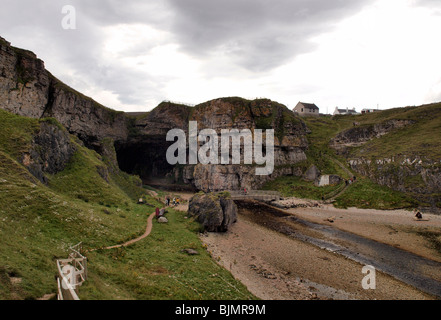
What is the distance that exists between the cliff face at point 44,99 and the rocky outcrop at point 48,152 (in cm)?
1704

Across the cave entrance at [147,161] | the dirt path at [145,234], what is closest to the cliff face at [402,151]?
the dirt path at [145,234]

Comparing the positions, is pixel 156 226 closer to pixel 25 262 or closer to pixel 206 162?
pixel 25 262

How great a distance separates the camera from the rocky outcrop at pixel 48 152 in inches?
961

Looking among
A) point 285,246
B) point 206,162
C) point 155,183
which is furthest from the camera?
point 155,183

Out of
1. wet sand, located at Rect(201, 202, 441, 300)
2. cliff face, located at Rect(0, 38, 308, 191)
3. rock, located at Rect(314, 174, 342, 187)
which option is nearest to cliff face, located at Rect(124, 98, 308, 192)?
cliff face, located at Rect(0, 38, 308, 191)

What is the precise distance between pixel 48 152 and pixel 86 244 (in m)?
17.1

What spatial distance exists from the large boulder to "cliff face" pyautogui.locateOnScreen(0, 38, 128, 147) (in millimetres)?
36010

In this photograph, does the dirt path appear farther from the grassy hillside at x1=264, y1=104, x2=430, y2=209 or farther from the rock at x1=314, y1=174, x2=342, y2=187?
the rock at x1=314, y1=174, x2=342, y2=187

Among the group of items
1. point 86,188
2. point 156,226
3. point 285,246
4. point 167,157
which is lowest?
point 285,246

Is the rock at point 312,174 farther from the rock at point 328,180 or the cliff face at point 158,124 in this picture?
the cliff face at point 158,124

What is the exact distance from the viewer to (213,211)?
103 ft

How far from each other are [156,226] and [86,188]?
997 centimetres
